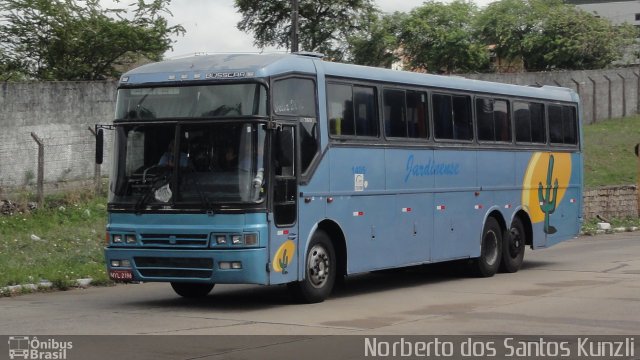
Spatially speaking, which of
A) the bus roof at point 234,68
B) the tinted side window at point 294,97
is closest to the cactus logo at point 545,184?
the bus roof at point 234,68

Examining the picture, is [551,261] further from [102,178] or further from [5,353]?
[5,353]

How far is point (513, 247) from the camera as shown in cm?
2053

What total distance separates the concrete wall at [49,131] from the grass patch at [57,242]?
3.17 feet

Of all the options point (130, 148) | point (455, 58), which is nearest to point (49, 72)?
point (130, 148)

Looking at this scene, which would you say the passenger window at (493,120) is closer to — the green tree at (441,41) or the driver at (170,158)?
the driver at (170,158)

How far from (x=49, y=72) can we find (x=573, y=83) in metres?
25.8

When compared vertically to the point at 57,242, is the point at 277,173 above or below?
above

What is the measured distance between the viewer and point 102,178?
80.7 ft

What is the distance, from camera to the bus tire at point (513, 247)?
20234 mm

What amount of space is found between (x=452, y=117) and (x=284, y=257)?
5.53m

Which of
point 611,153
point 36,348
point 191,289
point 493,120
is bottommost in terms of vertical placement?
point 36,348

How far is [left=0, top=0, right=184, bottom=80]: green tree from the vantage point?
31.2 m

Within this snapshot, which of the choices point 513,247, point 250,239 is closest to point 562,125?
point 513,247

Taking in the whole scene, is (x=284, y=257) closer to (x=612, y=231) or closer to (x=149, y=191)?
(x=149, y=191)
